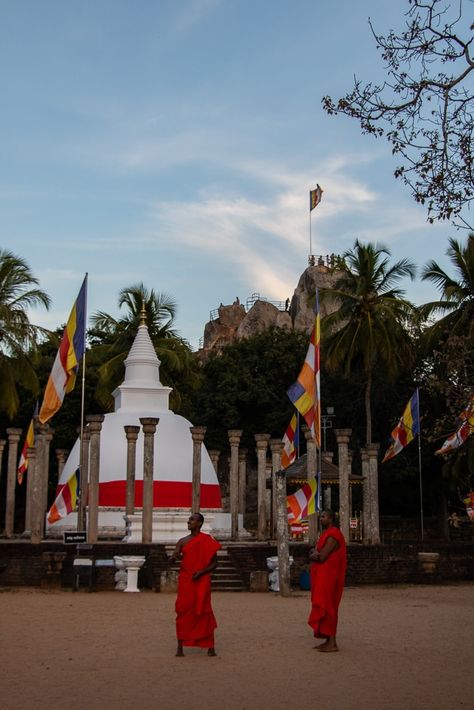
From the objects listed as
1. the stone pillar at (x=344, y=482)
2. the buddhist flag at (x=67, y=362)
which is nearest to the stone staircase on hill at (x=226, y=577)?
the stone pillar at (x=344, y=482)

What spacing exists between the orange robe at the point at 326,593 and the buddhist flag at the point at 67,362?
11.7m

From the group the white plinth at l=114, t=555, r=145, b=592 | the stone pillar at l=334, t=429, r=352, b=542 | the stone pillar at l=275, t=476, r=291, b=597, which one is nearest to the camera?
the stone pillar at l=275, t=476, r=291, b=597

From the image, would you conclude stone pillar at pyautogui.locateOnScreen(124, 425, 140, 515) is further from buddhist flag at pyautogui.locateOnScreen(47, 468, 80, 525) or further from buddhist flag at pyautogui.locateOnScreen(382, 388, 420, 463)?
buddhist flag at pyautogui.locateOnScreen(382, 388, 420, 463)

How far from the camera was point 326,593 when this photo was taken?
10.7 m

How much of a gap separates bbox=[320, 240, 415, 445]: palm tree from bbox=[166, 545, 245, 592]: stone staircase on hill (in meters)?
15.1

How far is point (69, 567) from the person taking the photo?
21.0 m

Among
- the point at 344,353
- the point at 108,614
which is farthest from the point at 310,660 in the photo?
the point at 344,353

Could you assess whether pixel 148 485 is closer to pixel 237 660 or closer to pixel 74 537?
pixel 74 537

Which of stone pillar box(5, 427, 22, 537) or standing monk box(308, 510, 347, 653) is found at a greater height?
stone pillar box(5, 427, 22, 537)

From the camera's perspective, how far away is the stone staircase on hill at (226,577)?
20.2 metres

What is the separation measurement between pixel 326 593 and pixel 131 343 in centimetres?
2810

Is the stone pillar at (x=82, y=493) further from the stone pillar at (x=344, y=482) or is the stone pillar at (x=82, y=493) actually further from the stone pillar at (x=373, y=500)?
the stone pillar at (x=373, y=500)

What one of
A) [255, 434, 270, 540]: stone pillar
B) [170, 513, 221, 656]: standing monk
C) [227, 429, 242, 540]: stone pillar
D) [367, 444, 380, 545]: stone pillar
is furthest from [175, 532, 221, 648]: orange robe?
[255, 434, 270, 540]: stone pillar

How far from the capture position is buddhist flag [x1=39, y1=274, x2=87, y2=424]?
2161 centimetres
